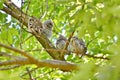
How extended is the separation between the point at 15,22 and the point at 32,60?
108 inches

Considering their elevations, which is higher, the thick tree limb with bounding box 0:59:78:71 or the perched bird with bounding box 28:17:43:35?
the perched bird with bounding box 28:17:43:35

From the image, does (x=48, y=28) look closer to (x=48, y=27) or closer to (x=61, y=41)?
(x=48, y=27)

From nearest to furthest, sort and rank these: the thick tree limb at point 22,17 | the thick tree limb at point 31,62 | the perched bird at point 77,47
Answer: the thick tree limb at point 31,62
the perched bird at point 77,47
the thick tree limb at point 22,17

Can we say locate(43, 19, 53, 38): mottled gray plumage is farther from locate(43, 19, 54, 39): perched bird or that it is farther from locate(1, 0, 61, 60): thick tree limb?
locate(1, 0, 61, 60): thick tree limb

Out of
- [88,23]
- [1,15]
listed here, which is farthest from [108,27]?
[1,15]

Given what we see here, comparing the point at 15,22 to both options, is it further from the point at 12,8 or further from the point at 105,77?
the point at 105,77

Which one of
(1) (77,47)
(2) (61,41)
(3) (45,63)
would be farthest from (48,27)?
(3) (45,63)

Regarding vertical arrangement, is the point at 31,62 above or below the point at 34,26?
below

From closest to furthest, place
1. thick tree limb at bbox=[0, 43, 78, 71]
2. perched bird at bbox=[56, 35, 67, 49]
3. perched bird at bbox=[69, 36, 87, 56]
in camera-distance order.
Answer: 1. thick tree limb at bbox=[0, 43, 78, 71]
2. perched bird at bbox=[69, 36, 87, 56]
3. perched bird at bbox=[56, 35, 67, 49]

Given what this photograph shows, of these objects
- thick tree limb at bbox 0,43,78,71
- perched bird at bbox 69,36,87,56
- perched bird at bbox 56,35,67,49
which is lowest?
thick tree limb at bbox 0,43,78,71

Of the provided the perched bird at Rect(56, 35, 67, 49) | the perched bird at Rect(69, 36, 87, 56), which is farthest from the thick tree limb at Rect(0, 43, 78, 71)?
the perched bird at Rect(56, 35, 67, 49)

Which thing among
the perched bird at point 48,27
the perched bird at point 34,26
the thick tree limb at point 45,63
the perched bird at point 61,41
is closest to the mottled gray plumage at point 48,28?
the perched bird at point 48,27

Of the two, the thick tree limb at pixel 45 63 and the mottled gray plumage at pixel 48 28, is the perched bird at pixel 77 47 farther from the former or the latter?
the thick tree limb at pixel 45 63

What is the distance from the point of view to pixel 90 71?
3.91 ft
